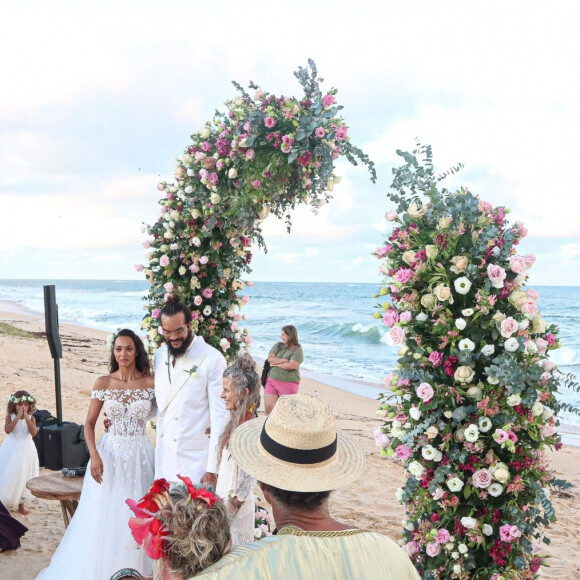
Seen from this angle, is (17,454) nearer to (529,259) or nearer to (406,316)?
(406,316)

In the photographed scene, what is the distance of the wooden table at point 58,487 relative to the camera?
5.05 metres

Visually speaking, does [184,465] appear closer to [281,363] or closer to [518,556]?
[518,556]

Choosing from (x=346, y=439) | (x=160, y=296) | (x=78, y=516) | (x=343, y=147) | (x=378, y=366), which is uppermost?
(x=343, y=147)

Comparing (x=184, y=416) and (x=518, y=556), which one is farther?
(x=184, y=416)

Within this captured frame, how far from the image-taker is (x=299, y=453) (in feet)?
6.97

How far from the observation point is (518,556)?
3.83 meters

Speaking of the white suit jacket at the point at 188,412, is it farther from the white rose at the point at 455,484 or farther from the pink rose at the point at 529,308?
the pink rose at the point at 529,308

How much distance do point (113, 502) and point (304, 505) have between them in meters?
3.04

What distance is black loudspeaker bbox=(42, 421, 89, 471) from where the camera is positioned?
23.4ft

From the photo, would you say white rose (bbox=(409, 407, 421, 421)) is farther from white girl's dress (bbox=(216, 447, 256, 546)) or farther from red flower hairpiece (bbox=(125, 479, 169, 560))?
red flower hairpiece (bbox=(125, 479, 169, 560))

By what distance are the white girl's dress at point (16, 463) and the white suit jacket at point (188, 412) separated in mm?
2572

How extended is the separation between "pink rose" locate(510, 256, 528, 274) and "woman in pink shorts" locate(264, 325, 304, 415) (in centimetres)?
535

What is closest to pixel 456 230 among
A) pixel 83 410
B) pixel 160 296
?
pixel 160 296

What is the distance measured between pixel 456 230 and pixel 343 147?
1.44 m
